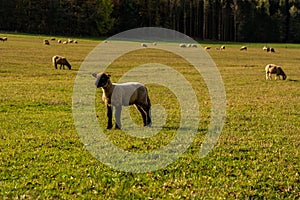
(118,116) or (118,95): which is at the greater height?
(118,95)

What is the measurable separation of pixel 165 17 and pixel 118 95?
4851 inches

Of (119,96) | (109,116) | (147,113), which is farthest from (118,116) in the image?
(147,113)

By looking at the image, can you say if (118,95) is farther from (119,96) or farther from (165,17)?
(165,17)

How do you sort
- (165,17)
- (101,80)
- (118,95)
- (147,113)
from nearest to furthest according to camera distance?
(101,80) → (118,95) → (147,113) → (165,17)

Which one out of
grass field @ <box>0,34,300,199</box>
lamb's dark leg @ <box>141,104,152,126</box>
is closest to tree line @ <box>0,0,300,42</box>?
grass field @ <box>0,34,300,199</box>

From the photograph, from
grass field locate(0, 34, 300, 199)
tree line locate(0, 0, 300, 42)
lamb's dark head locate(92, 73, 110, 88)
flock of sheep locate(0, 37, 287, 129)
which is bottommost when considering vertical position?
grass field locate(0, 34, 300, 199)

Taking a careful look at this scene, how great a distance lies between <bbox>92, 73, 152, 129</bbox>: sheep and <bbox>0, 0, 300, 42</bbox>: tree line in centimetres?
10630

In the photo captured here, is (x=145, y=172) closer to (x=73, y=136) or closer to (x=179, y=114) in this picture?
(x=73, y=136)

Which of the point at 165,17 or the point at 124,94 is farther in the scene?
the point at 165,17

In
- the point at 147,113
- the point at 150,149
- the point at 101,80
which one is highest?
the point at 101,80

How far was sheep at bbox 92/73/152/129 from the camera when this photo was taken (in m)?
13.9

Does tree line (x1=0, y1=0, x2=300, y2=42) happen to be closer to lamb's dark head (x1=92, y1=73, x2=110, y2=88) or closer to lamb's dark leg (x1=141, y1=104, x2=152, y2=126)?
lamb's dark leg (x1=141, y1=104, x2=152, y2=126)

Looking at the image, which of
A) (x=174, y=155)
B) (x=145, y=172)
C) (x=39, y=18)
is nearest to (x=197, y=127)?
(x=174, y=155)

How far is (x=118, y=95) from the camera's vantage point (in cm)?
1420
